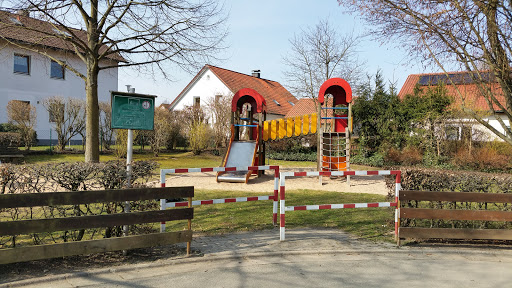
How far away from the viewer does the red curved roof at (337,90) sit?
53.8ft

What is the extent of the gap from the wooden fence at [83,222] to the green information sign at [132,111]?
121 cm

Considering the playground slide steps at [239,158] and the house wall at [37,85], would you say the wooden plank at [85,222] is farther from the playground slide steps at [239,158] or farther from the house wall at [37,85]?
the house wall at [37,85]

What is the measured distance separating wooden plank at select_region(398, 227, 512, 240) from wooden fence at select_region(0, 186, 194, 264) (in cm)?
336

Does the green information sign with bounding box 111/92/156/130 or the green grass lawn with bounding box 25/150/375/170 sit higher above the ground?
the green information sign with bounding box 111/92/156/130

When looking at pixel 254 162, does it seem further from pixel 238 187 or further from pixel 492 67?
pixel 492 67

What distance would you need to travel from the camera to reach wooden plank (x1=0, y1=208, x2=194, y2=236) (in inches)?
169

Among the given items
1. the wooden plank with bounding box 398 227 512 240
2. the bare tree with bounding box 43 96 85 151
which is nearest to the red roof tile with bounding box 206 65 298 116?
the bare tree with bounding box 43 96 85 151

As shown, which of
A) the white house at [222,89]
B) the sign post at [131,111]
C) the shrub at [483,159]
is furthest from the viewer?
the white house at [222,89]

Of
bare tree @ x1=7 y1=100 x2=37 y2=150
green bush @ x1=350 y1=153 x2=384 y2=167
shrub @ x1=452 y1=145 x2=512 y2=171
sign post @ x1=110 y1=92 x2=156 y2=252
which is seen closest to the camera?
sign post @ x1=110 y1=92 x2=156 y2=252

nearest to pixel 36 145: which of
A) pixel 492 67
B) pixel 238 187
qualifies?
pixel 238 187

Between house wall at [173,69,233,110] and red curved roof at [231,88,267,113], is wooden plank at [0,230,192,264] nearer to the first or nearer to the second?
red curved roof at [231,88,267,113]

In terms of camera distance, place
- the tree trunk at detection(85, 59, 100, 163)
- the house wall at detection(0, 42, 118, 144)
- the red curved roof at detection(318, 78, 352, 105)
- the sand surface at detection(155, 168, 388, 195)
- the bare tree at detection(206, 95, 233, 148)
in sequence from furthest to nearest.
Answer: the bare tree at detection(206, 95, 233, 148)
the house wall at detection(0, 42, 118, 144)
the red curved roof at detection(318, 78, 352, 105)
the sand surface at detection(155, 168, 388, 195)
the tree trunk at detection(85, 59, 100, 163)

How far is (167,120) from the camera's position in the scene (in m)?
26.5

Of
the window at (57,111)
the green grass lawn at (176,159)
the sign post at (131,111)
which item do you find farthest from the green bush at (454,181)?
the window at (57,111)
